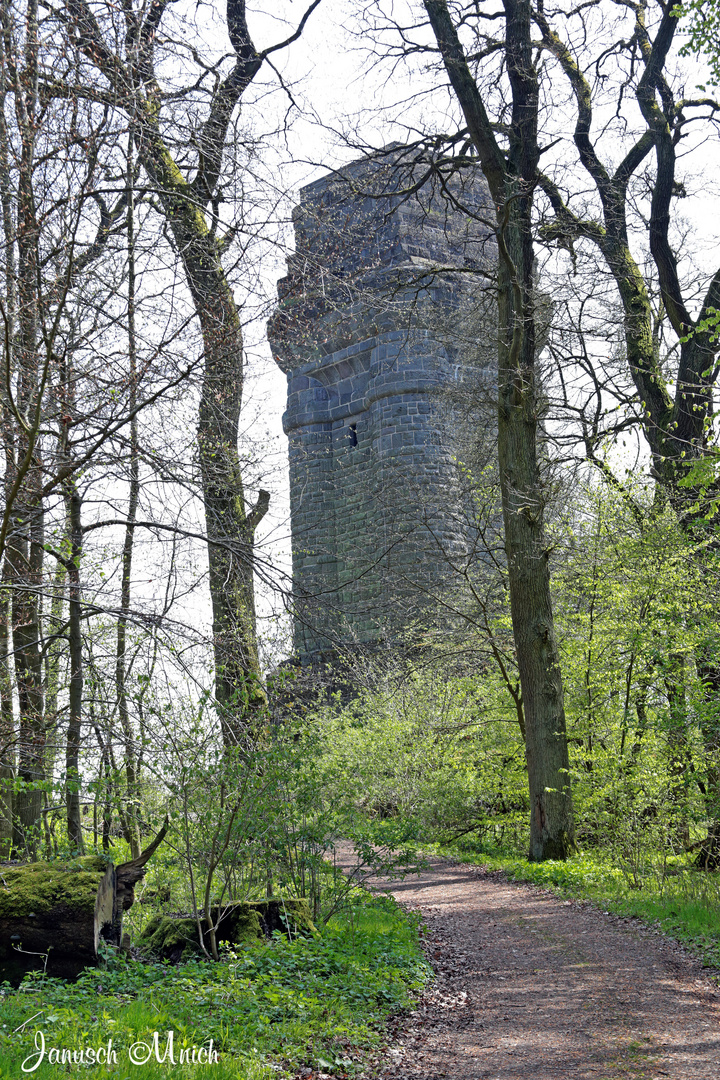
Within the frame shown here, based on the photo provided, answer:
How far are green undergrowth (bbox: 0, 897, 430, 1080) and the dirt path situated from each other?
256 millimetres

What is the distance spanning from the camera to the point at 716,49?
8.75 m

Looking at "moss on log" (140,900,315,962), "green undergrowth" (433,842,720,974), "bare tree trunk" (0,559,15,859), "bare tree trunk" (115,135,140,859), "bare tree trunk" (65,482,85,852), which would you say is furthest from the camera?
"green undergrowth" (433,842,720,974)

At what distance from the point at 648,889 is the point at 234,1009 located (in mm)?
5150

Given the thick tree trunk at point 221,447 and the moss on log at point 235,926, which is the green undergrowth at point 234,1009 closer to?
the moss on log at point 235,926

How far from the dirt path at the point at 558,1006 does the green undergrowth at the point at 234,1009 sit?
256 millimetres

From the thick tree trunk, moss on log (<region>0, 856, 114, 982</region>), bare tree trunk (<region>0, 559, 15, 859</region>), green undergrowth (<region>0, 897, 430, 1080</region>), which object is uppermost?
the thick tree trunk

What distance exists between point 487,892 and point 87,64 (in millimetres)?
8172

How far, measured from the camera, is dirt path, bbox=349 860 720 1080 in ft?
13.9

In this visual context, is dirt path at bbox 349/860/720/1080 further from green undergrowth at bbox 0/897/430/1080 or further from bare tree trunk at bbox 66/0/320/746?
bare tree trunk at bbox 66/0/320/746

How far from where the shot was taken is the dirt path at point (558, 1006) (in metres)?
4.23

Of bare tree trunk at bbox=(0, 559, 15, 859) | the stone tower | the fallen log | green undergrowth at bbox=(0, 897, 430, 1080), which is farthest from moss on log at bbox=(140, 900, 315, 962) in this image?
the stone tower

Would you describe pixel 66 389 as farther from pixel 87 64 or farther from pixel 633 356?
pixel 633 356

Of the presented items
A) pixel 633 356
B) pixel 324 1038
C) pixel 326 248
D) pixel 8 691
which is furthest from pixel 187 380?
pixel 633 356

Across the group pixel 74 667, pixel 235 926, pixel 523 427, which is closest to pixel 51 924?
pixel 235 926
